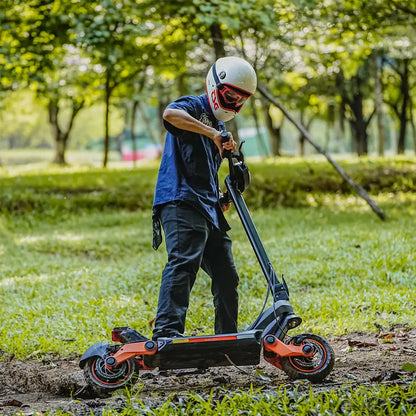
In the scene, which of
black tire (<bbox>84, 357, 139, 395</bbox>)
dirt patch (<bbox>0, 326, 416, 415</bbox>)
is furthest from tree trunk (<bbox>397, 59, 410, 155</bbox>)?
black tire (<bbox>84, 357, 139, 395</bbox>)

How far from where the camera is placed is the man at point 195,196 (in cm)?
429

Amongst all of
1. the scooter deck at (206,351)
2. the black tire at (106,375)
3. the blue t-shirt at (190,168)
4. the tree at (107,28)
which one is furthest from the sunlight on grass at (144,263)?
the tree at (107,28)

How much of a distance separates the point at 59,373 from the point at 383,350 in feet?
8.13

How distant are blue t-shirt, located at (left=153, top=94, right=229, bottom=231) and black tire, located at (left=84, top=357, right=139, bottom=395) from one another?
111 cm

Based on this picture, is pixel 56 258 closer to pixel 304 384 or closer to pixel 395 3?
pixel 304 384

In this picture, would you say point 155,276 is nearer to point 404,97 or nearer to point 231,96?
point 231,96

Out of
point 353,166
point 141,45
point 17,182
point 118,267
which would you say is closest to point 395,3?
point 353,166

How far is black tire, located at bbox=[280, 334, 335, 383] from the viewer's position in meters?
4.12

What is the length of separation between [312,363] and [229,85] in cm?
190

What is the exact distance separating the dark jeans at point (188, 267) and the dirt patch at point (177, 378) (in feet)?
1.28

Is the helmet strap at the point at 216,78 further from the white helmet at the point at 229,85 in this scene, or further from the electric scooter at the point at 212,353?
the electric scooter at the point at 212,353

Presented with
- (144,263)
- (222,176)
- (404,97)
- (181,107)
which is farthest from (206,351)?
(404,97)

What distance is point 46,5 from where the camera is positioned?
1420cm

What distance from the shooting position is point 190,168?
14.8 ft
